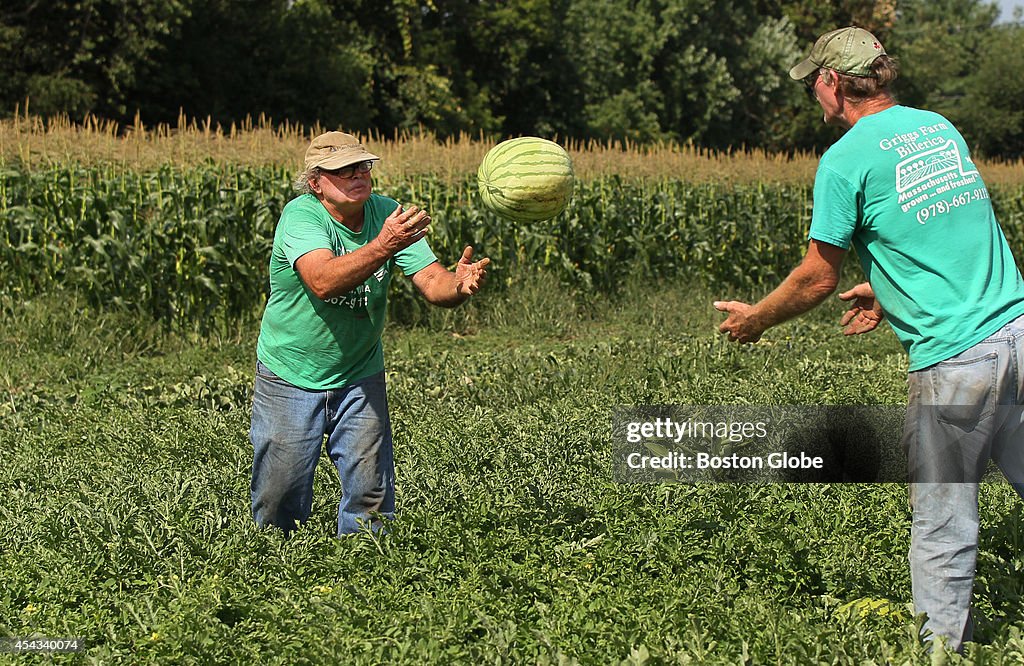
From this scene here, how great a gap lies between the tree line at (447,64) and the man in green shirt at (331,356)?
55.1 feet

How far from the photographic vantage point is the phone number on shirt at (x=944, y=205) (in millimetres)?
3725

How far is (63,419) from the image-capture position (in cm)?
834

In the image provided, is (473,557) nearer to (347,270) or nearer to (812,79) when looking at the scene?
(347,270)

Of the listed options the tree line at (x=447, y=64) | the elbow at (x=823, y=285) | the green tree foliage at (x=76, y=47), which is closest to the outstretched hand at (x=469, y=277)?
the elbow at (x=823, y=285)

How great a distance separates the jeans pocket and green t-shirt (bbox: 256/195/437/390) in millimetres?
2355

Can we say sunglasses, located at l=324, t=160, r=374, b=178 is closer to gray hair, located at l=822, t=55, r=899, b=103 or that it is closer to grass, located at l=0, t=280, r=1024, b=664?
grass, located at l=0, t=280, r=1024, b=664

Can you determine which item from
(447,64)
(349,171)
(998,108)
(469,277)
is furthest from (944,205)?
(998,108)

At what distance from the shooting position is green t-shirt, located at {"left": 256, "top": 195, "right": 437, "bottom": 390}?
16.2 ft

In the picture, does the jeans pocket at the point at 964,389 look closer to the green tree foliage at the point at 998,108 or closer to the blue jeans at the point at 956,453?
the blue jeans at the point at 956,453

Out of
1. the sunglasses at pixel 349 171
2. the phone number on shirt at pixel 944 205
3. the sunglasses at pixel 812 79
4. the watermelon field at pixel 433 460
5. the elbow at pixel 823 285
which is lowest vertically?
the watermelon field at pixel 433 460

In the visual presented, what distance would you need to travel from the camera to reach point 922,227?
3.73m

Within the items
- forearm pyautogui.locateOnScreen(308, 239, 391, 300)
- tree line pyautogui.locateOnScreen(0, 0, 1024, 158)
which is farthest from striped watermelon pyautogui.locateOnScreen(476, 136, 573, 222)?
tree line pyautogui.locateOnScreen(0, 0, 1024, 158)

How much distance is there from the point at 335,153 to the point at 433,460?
7.21 feet

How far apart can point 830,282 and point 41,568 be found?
3328 millimetres
